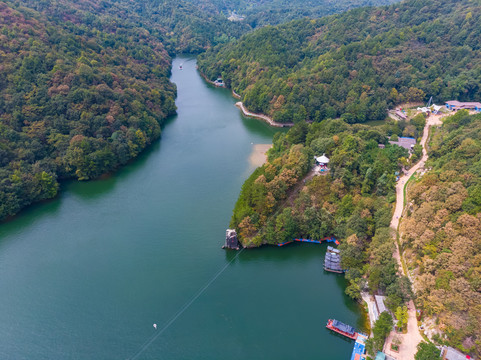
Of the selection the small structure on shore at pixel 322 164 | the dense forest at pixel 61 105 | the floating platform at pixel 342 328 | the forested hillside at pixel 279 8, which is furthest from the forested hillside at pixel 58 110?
the forested hillside at pixel 279 8

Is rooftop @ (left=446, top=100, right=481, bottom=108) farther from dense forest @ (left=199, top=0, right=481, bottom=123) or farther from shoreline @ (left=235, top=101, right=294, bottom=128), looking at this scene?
shoreline @ (left=235, top=101, right=294, bottom=128)

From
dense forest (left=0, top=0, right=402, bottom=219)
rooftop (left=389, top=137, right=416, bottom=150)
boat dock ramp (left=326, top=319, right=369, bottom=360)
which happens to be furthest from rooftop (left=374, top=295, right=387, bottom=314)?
dense forest (left=0, top=0, right=402, bottom=219)

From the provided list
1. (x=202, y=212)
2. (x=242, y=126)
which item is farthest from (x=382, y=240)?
(x=242, y=126)

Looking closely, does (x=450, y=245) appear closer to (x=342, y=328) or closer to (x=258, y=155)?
(x=342, y=328)

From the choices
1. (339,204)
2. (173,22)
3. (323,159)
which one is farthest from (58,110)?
(173,22)

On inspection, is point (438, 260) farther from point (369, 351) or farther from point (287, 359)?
point (287, 359)

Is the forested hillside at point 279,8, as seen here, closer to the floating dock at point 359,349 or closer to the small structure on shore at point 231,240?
the small structure on shore at point 231,240
